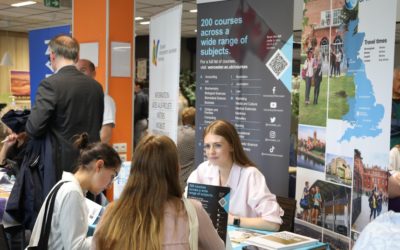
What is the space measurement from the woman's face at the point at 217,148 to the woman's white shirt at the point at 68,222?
0.92m

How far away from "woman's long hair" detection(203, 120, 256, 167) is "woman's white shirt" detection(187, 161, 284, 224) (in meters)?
0.05

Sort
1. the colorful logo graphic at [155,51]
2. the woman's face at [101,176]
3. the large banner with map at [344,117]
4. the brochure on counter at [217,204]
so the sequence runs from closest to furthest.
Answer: the brochure on counter at [217,204] → the woman's face at [101,176] → the large banner with map at [344,117] → the colorful logo graphic at [155,51]

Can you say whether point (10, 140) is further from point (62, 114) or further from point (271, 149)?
point (271, 149)

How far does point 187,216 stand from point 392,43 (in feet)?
5.11

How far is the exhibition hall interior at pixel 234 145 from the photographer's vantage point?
177 centimetres

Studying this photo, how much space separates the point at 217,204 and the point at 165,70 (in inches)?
88.0

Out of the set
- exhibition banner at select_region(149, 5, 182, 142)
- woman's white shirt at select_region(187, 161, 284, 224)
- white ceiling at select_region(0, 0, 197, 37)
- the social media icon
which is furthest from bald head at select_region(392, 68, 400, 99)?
white ceiling at select_region(0, 0, 197, 37)

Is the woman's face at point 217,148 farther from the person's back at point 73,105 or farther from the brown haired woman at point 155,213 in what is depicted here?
the brown haired woman at point 155,213

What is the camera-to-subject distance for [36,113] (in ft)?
9.78

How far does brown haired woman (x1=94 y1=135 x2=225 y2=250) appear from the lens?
164cm

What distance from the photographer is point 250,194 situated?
2.90 metres

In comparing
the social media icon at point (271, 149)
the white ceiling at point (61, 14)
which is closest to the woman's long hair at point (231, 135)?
the social media icon at point (271, 149)

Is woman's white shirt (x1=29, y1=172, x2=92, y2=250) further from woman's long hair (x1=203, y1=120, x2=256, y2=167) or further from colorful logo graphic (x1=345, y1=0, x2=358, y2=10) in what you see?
colorful logo graphic (x1=345, y1=0, x2=358, y2=10)

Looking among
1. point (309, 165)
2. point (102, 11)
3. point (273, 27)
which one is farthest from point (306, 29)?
point (102, 11)
